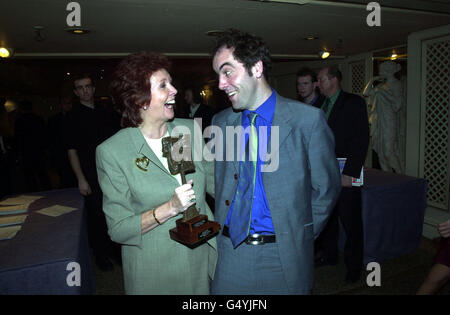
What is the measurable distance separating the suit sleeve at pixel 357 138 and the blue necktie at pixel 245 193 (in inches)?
63.8

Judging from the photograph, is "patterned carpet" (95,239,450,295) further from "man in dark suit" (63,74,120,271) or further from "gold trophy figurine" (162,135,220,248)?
"gold trophy figurine" (162,135,220,248)

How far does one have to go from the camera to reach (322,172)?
1490 mm

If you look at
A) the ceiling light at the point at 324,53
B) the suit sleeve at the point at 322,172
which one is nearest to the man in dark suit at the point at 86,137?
the suit sleeve at the point at 322,172

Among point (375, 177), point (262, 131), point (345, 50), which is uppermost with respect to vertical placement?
point (345, 50)

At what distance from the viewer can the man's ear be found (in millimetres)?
1509

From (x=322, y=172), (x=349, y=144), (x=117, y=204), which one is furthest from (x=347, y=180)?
(x=117, y=204)

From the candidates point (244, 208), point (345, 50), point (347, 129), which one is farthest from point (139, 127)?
point (345, 50)

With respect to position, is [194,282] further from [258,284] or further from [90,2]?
[90,2]

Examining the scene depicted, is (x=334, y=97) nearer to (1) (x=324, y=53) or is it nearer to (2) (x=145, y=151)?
(2) (x=145, y=151)

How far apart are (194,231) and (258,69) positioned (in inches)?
35.1

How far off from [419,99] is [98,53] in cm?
548

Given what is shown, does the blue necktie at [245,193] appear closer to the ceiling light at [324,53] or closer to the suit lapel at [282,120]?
the suit lapel at [282,120]

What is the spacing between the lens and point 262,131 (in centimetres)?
149

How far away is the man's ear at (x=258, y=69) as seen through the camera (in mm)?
1509
